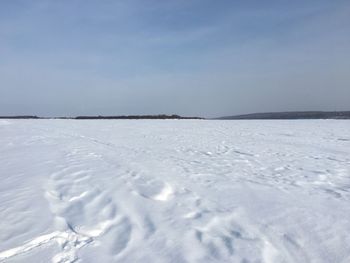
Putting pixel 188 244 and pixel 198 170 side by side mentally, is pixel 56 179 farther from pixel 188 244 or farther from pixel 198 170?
pixel 188 244

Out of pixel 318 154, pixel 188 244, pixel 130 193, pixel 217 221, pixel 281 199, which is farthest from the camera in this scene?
pixel 318 154

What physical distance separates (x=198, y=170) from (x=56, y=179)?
2.42 meters

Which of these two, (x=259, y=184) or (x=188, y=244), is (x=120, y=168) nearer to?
(x=259, y=184)

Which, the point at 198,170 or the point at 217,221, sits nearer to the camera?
the point at 217,221

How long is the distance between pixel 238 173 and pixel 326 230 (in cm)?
241

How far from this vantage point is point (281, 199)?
3744mm

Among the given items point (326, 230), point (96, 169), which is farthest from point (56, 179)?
point (326, 230)

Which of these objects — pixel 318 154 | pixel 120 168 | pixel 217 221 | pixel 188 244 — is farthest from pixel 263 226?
pixel 318 154

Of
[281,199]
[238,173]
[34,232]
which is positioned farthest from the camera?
[238,173]

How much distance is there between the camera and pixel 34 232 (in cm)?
278

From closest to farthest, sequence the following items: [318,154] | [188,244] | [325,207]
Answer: [188,244]
[325,207]
[318,154]

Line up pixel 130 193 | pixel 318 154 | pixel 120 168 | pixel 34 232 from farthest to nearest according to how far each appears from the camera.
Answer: pixel 318 154
pixel 120 168
pixel 130 193
pixel 34 232

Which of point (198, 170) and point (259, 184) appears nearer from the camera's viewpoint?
point (259, 184)

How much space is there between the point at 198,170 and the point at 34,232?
A: 3.17 metres
